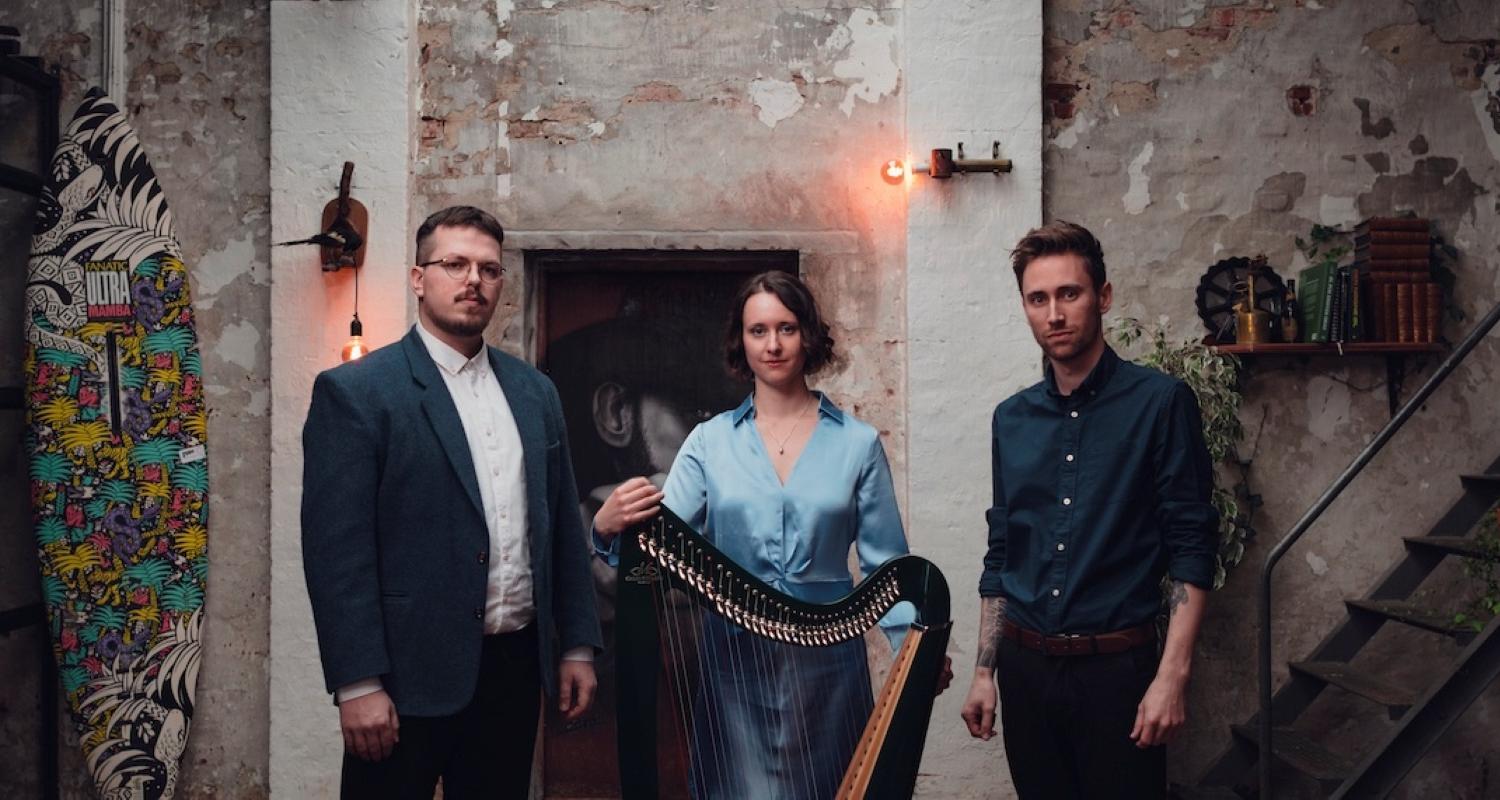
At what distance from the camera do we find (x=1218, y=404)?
3518mm

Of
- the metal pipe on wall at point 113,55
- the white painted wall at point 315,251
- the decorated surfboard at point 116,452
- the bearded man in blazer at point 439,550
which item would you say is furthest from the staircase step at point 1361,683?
the metal pipe on wall at point 113,55

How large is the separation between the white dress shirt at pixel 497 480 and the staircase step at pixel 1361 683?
2.68 meters

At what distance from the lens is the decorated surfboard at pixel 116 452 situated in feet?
12.2

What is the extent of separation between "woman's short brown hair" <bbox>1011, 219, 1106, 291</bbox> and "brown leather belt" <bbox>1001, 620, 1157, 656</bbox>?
2.28 ft

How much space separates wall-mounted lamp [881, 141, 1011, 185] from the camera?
3.75m

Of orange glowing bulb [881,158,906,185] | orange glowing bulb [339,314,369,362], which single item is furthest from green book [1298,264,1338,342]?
orange glowing bulb [339,314,369,362]

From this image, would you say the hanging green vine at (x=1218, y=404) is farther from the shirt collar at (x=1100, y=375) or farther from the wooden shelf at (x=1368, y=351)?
the shirt collar at (x=1100, y=375)

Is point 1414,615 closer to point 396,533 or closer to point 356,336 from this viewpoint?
point 396,533

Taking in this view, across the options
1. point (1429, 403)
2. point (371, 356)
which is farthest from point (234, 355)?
point (1429, 403)

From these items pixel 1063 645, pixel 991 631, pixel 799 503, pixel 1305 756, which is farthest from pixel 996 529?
pixel 1305 756

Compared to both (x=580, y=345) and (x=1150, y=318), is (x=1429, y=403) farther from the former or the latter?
(x=580, y=345)

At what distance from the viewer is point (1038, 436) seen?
219 centimetres

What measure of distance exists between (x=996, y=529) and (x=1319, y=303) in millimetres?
2154

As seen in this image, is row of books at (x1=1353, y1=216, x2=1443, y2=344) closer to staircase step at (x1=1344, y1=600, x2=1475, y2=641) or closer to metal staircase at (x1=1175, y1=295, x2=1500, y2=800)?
metal staircase at (x1=1175, y1=295, x2=1500, y2=800)
